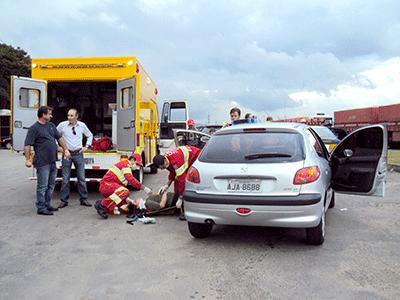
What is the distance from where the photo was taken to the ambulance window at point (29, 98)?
8.77 meters

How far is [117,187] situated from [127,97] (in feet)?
8.58

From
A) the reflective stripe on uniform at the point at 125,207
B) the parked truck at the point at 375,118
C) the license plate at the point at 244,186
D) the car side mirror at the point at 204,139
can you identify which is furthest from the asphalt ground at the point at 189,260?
the parked truck at the point at 375,118

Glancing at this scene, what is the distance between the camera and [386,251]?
4.75 metres

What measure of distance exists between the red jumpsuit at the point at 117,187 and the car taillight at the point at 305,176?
2988 mm

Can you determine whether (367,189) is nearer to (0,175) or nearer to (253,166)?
(253,166)

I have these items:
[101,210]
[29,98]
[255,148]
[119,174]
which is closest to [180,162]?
[119,174]

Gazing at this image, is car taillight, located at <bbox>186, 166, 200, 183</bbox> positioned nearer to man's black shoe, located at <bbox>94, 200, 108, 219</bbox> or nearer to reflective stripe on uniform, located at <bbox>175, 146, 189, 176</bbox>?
reflective stripe on uniform, located at <bbox>175, 146, 189, 176</bbox>

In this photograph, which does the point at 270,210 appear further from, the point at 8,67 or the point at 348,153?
the point at 8,67

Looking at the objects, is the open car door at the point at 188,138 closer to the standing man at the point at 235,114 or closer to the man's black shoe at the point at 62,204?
the standing man at the point at 235,114

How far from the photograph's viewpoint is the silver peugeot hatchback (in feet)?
→ 14.9

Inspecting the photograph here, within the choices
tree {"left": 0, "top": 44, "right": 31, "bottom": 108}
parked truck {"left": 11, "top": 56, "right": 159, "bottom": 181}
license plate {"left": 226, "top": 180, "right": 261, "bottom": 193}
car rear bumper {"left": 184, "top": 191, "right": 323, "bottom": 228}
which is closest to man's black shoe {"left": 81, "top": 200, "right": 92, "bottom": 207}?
parked truck {"left": 11, "top": 56, "right": 159, "bottom": 181}

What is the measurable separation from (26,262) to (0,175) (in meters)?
9.57

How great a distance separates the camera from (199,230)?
5254mm

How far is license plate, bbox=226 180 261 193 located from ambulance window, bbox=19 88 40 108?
233 inches
